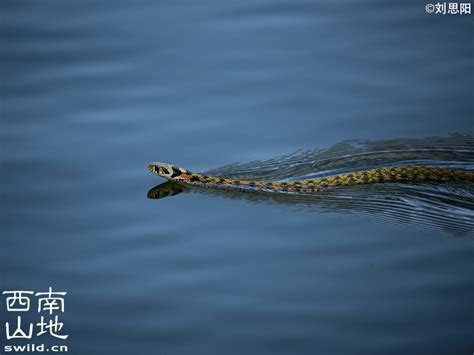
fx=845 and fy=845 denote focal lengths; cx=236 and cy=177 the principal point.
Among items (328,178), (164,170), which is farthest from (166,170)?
(328,178)

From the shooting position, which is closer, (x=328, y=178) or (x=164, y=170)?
(x=164, y=170)

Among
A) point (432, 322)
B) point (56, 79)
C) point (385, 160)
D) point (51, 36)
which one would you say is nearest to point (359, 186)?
point (385, 160)

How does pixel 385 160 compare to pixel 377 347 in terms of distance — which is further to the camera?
pixel 385 160

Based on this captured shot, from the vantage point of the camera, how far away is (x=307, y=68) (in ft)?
43.4

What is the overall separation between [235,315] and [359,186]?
3.63m

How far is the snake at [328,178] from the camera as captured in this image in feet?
36.3

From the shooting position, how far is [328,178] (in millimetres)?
11453

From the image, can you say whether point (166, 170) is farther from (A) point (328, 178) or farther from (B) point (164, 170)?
(A) point (328, 178)

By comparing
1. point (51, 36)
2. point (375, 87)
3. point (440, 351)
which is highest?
point (51, 36)

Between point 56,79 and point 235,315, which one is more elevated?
point 56,79

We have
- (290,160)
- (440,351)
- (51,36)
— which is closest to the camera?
(440,351)

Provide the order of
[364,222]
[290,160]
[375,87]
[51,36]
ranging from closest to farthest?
1. [364,222]
2. [290,160]
3. [375,87]
4. [51,36]

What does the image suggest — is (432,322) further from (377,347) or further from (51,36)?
(51,36)

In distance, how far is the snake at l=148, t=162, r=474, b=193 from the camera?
11078 millimetres
